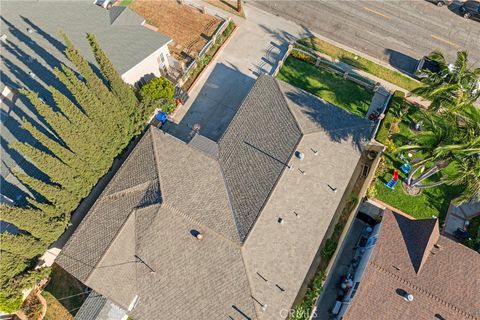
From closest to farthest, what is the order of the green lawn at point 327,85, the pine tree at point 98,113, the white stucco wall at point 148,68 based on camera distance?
the pine tree at point 98,113, the white stucco wall at point 148,68, the green lawn at point 327,85

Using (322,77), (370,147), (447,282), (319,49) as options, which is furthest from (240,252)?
(319,49)

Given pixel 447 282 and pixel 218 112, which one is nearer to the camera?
pixel 447 282

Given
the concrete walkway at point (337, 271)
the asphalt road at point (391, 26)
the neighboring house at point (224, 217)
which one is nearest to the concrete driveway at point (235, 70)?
the asphalt road at point (391, 26)

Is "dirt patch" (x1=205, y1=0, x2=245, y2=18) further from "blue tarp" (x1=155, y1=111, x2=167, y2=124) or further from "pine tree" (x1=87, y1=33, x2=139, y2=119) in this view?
"pine tree" (x1=87, y1=33, x2=139, y2=119)

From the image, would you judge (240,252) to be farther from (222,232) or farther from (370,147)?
(370,147)

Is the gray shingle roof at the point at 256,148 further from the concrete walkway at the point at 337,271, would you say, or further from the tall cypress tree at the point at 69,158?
the tall cypress tree at the point at 69,158

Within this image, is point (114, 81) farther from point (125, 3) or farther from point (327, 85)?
point (327, 85)
